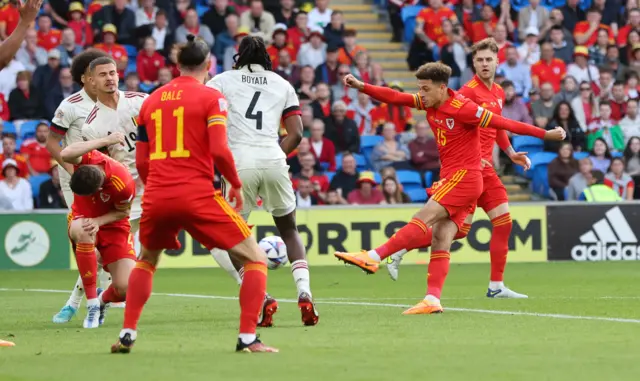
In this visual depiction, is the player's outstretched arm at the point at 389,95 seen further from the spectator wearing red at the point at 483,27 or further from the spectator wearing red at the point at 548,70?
the spectator wearing red at the point at 483,27

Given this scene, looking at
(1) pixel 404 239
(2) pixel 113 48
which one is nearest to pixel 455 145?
(1) pixel 404 239

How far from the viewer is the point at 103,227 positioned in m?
10.8

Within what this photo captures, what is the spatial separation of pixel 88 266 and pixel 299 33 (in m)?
15.0

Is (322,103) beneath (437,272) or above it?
above

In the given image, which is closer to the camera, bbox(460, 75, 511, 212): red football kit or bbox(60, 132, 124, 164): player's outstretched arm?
bbox(60, 132, 124, 164): player's outstretched arm

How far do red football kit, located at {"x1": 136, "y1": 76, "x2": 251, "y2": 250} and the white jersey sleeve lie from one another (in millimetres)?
2273

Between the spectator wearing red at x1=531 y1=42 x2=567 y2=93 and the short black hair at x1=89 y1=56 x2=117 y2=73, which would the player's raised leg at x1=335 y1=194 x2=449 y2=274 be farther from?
the spectator wearing red at x1=531 y1=42 x2=567 y2=93

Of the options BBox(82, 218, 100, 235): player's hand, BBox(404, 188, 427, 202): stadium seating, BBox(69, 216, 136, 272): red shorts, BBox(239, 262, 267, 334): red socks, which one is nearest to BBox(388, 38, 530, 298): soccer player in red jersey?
BBox(69, 216, 136, 272): red shorts

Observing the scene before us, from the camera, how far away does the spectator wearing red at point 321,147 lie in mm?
22688

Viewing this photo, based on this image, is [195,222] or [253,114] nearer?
[195,222]

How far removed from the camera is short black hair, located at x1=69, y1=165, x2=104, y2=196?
1004 centimetres

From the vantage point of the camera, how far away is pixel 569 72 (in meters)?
26.1

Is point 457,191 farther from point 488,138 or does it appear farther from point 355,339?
point 355,339

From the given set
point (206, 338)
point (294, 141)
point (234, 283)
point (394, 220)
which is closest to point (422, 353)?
point (206, 338)
